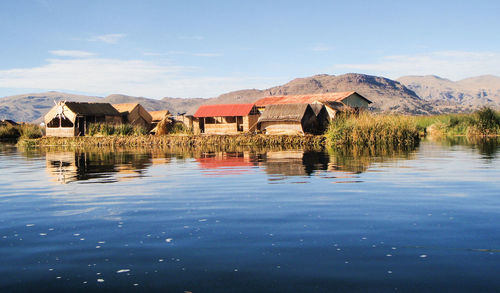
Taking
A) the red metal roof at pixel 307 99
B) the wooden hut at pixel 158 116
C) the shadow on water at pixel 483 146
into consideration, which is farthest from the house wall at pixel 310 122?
the wooden hut at pixel 158 116

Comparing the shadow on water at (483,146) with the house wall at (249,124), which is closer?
the shadow on water at (483,146)

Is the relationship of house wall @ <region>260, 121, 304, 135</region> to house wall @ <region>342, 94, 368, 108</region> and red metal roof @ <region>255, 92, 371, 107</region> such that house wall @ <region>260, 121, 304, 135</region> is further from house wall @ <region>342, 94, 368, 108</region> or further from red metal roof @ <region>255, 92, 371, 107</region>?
house wall @ <region>342, 94, 368, 108</region>

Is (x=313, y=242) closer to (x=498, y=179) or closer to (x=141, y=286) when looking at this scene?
(x=141, y=286)

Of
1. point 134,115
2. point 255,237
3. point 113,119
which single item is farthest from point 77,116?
point 255,237

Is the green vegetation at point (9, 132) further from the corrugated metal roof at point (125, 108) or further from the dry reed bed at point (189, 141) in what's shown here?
the dry reed bed at point (189, 141)

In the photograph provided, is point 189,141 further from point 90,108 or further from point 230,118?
point 90,108

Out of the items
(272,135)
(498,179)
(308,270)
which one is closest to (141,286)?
(308,270)

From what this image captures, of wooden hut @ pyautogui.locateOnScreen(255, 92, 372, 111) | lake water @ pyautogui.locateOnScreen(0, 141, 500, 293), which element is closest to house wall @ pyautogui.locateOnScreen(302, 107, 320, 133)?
wooden hut @ pyautogui.locateOnScreen(255, 92, 372, 111)

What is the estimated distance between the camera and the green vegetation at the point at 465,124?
160ft

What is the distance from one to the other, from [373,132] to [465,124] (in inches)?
820

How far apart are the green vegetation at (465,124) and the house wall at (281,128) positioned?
59.2ft

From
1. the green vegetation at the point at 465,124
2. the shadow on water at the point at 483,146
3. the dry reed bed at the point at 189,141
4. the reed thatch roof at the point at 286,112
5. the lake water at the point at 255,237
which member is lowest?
the lake water at the point at 255,237

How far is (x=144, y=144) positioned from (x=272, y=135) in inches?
506

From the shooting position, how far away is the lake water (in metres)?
5.99
